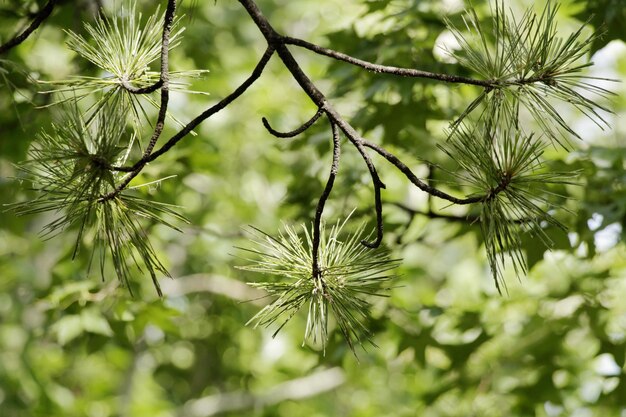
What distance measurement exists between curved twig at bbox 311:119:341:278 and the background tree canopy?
0.15 meters

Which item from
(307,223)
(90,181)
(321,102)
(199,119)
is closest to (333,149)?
(321,102)

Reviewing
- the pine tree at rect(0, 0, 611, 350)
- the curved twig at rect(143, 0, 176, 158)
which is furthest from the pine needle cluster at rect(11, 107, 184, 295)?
the curved twig at rect(143, 0, 176, 158)

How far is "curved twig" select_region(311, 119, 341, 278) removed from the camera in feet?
3.35

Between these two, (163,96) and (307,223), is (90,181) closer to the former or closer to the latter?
(163,96)

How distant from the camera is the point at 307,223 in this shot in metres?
2.10

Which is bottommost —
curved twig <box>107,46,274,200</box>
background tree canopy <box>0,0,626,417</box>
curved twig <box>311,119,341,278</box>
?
curved twig <box>311,119,341,278</box>

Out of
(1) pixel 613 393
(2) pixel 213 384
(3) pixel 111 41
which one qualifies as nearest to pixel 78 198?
(3) pixel 111 41

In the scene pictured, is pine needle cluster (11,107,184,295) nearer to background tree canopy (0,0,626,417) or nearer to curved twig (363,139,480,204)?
background tree canopy (0,0,626,417)

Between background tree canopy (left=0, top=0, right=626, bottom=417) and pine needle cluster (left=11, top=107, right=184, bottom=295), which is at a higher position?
background tree canopy (left=0, top=0, right=626, bottom=417)

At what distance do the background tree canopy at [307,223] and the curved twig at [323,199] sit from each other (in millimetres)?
151

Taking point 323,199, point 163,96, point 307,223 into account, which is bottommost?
point 323,199

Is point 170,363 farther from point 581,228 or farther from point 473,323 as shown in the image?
point 581,228

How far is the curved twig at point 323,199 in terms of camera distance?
3.35 ft

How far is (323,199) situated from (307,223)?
→ 107 centimetres
